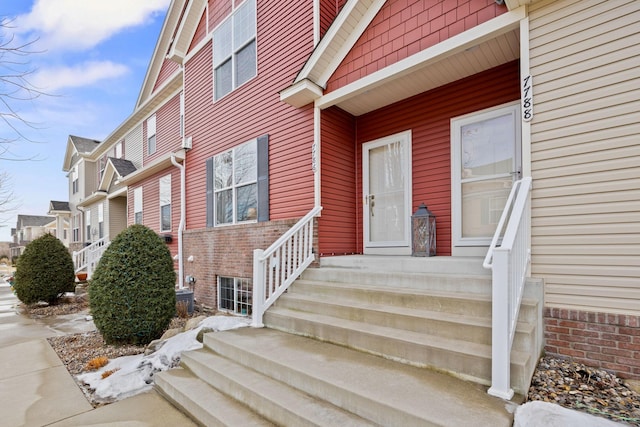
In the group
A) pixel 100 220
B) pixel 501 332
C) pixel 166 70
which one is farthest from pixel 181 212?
pixel 100 220

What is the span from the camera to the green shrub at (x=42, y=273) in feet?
25.6

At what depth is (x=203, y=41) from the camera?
7863mm

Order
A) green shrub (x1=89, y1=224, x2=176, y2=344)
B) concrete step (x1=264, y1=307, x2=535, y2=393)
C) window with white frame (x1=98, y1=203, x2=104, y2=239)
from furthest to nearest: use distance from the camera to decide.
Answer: window with white frame (x1=98, y1=203, x2=104, y2=239)
green shrub (x1=89, y1=224, x2=176, y2=344)
concrete step (x1=264, y1=307, x2=535, y2=393)

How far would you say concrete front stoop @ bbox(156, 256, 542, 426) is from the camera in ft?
7.31

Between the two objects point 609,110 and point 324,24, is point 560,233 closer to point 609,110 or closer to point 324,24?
point 609,110

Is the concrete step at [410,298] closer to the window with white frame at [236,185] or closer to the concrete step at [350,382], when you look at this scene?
the concrete step at [350,382]

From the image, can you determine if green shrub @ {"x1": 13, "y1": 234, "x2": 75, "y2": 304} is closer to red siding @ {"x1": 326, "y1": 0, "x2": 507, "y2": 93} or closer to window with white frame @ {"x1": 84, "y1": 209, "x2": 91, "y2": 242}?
red siding @ {"x1": 326, "y1": 0, "x2": 507, "y2": 93}

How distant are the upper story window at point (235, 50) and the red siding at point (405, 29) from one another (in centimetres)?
258

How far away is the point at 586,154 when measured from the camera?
2895mm

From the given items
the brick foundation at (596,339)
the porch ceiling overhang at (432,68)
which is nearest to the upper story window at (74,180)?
the porch ceiling overhang at (432,68)

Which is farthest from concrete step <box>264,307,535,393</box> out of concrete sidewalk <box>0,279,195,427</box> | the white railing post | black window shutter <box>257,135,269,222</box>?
black window shutter <box>257,135,269,222</box>

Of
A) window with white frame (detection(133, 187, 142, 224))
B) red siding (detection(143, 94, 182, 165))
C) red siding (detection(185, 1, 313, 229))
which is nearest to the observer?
red siding (detection(185, 1, 313, 229))

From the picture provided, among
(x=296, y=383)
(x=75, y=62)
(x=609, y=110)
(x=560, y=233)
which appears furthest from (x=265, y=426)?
(x=75, y=62)

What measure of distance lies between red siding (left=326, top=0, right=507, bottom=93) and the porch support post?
277 centimetres
